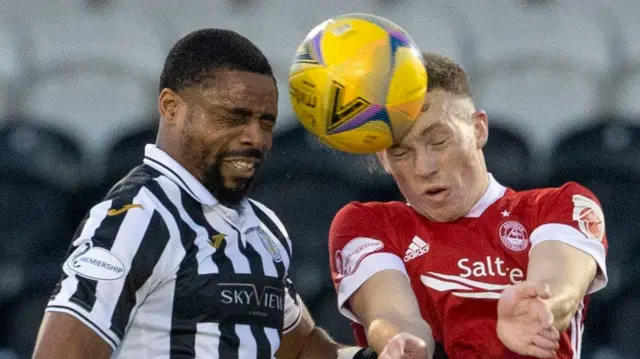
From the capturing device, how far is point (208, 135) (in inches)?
126

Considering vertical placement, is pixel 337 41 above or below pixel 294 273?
above

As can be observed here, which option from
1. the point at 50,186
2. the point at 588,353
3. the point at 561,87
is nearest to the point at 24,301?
the point at 50,186

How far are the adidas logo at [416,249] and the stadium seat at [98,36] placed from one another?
2.83m

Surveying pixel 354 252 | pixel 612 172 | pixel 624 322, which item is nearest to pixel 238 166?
pixel 354 252

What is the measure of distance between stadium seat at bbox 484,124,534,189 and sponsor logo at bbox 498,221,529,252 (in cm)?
199

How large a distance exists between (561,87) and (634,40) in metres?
0.47

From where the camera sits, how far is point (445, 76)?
11.4ft

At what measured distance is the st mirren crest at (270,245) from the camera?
338cm

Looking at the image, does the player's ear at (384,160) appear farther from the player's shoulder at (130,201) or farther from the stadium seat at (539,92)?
the stadium seat at (539,92)

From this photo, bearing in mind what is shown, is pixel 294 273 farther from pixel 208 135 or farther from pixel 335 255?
pixel 208 135

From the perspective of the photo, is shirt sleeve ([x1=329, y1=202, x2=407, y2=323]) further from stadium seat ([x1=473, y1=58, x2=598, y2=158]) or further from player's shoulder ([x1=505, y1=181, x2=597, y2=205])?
stadium seat ([x1=473, y1=58, x2=598, y2=158])

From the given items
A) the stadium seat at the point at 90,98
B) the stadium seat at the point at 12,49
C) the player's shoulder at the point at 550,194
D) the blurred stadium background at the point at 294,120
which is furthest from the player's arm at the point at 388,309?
the stadium seat at the point at 12,49

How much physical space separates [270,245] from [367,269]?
0.93 feet

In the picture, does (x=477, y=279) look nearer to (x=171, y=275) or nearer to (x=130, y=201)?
(x=171, y=275)
